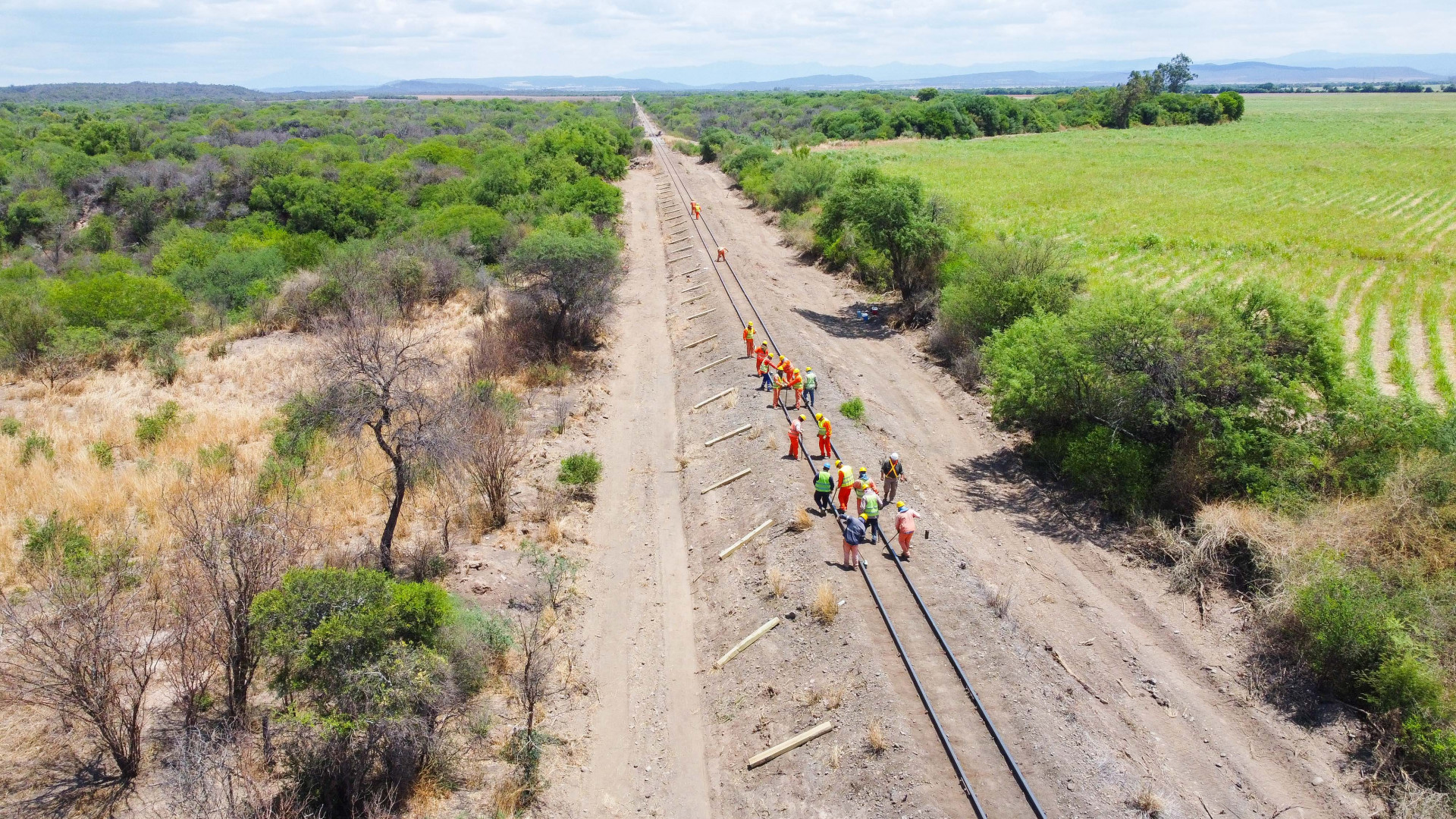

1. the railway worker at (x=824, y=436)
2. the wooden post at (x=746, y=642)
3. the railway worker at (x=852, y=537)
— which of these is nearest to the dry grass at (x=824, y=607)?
the wooden post at (x=746, y=642)

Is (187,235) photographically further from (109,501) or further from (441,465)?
(441,465)

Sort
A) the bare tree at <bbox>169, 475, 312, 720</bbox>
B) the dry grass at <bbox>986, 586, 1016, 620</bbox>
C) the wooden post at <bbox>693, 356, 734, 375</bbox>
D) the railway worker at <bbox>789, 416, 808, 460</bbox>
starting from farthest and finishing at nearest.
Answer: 1. the wooden post at <bbox>693, 356, 734, 375</bbox>
2. the railway worker at <bbox>789, 416, 808, 460</bbox>
3. the dry grass at <bbox>986, 586, 1016, 620</bbox>
4. the bare tree at <bbox>169, 475, 312, 720</bbox>

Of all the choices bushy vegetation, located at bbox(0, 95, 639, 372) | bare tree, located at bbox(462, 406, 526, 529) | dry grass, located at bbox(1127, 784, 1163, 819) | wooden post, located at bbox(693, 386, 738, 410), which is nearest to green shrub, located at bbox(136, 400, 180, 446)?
bushy vegetation, located at bbox(0, 95, 639, 372)

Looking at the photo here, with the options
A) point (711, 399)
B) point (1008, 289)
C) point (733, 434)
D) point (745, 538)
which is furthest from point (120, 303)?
point (1008, 289)

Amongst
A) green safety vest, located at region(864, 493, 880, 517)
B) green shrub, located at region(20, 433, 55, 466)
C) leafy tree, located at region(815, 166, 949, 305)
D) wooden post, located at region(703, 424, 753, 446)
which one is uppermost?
leafy tree, located at region(815, 166, 949, 305)

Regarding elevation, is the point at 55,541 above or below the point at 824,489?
below

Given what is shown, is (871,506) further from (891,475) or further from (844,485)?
(891,475)

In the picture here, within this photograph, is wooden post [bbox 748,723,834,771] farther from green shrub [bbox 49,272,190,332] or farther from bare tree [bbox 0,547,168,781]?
green shrub [bbox 49,272,190,332]
